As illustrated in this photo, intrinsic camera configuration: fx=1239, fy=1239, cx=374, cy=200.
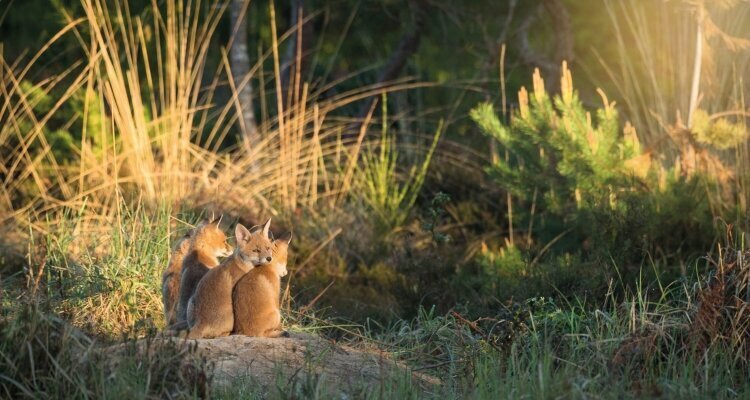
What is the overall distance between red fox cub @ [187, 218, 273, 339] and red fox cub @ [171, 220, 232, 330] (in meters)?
0.18

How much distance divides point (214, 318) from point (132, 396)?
39.6 inches

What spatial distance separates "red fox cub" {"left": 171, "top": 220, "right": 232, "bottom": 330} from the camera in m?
6.23

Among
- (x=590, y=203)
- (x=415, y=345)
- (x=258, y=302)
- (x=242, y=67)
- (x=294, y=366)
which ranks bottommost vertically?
(x=415, y=345)

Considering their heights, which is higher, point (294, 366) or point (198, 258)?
point (198, 258)

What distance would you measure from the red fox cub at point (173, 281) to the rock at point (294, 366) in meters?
0.50

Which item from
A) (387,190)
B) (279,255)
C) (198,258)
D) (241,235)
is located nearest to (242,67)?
(387,190)

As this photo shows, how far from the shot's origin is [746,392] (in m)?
5.43

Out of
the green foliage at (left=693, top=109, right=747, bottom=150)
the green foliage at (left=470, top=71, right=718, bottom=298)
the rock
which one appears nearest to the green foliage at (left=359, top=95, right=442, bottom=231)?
the green foliage at (left=470, top=71, right=718, bottom=298)

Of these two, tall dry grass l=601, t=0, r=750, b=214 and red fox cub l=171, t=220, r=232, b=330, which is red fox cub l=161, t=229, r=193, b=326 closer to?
red fox cub l=171, t=220, r=232, b=330

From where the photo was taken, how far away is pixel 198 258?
638 centimetres

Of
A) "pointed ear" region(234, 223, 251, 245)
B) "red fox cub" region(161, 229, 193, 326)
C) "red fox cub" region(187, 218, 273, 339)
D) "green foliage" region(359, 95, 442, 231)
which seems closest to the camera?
"red fox cub" region(187, 218, 273, 339)

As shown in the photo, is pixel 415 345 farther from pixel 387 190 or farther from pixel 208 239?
pixel 387 190

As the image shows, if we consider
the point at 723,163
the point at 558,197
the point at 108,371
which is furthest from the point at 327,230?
the point at 108,371

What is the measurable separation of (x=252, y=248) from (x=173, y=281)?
2.03ft
